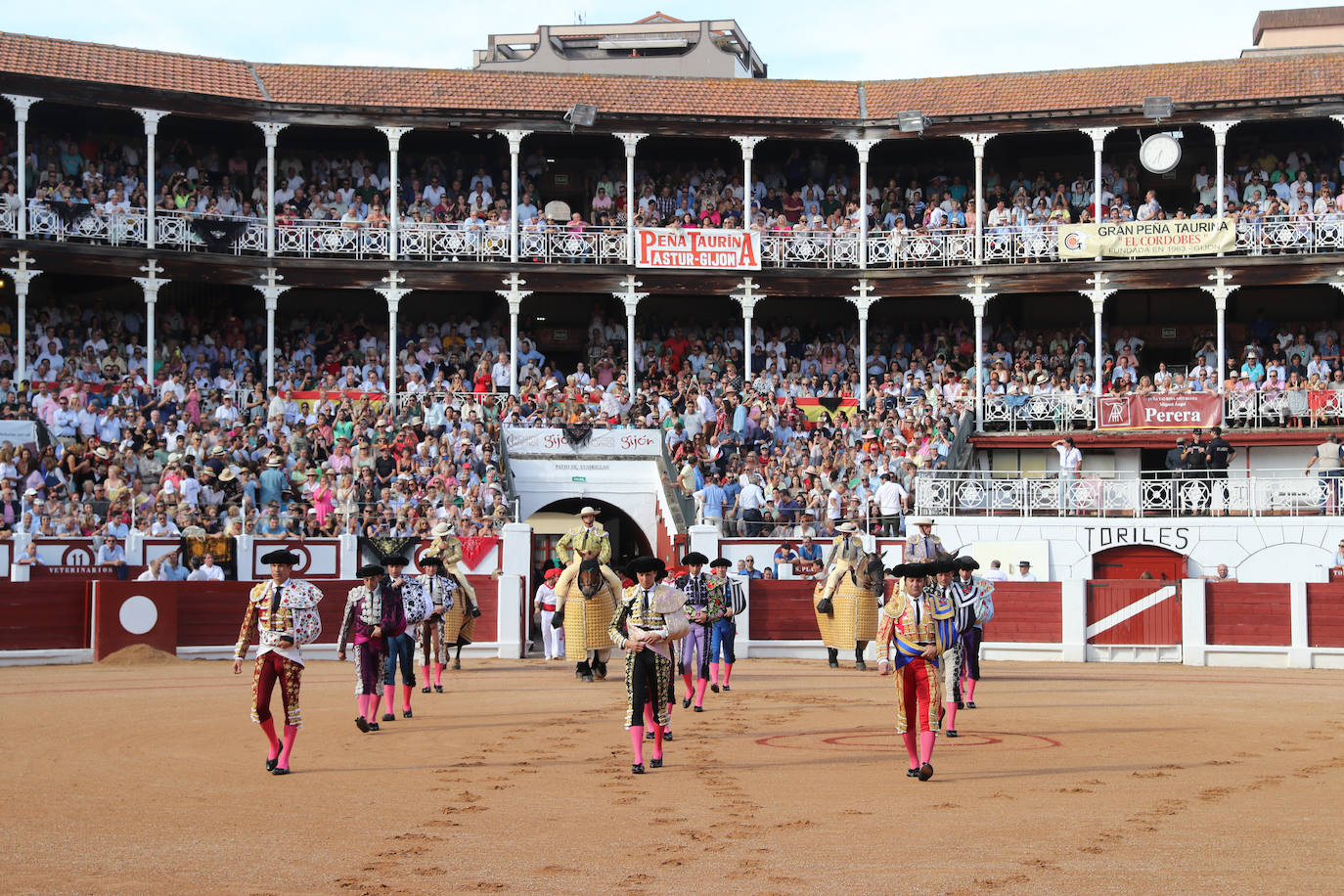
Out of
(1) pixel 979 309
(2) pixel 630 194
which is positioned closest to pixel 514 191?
(2) pixel 630 194

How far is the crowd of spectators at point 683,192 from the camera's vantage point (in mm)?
28531

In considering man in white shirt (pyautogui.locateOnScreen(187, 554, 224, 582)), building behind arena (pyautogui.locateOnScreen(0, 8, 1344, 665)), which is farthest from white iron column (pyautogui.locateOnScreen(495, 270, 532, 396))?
man in white shirt (pyautogui.locateOnScreen(187, 554, 224, 582))

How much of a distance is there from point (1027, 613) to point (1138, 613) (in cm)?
133

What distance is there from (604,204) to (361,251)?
452 centimetres

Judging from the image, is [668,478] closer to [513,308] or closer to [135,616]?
[513,308]

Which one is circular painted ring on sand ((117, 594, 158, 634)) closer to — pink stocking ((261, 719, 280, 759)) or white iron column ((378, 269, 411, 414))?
white iron column ((378, 269, 411, 414))

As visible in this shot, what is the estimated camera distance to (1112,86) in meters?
29.9

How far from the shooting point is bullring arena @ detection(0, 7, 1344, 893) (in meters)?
8.51

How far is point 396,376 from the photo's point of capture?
94.1 feet

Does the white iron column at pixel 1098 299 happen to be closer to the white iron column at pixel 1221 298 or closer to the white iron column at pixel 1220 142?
the white iron column at pixel 1221 298

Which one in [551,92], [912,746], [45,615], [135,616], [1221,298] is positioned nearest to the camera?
[912,746]

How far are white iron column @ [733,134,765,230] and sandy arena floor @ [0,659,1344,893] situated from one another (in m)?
16.1

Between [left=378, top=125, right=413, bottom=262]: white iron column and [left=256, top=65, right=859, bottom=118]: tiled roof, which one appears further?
[left=256, top=65, right=859, bottom=118]: tiled roof

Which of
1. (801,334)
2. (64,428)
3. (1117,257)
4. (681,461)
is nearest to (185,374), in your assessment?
(64,428)
